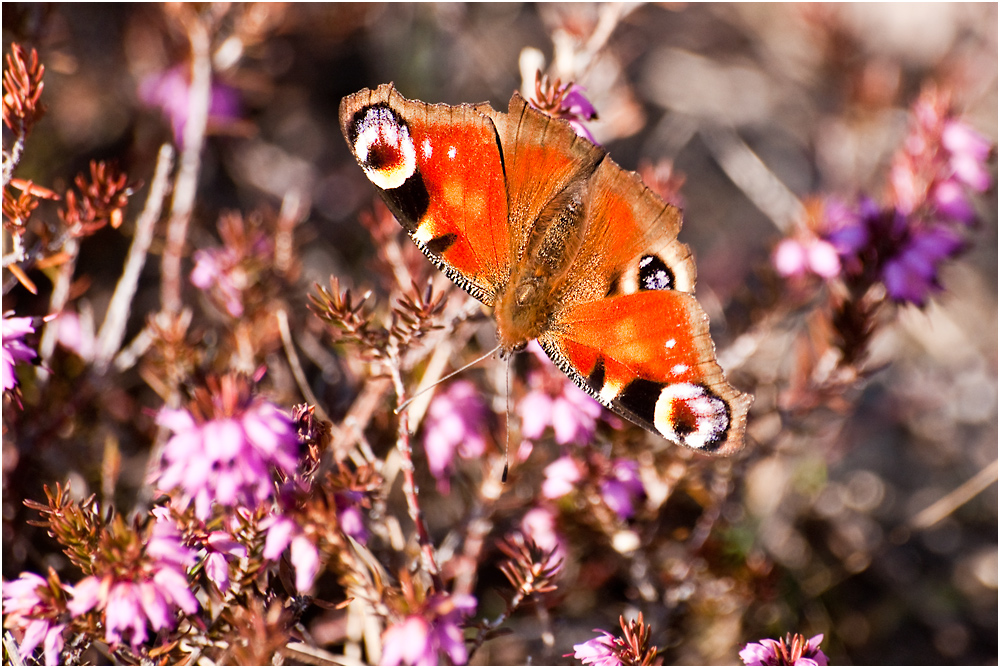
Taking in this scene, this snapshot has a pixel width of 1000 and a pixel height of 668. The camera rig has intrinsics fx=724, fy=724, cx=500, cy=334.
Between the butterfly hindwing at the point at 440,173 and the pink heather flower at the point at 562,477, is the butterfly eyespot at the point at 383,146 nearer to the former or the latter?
the butterfly hindwing at the point at 440,173

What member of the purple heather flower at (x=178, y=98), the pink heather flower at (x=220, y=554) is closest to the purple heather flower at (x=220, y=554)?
the pink heather flower at (x=220, y=554)

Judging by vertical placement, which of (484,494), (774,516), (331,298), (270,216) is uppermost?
(270,216)

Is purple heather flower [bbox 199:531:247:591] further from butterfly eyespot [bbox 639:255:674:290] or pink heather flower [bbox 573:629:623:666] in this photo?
butterfly eyespot [bbox 639:255:674:290]

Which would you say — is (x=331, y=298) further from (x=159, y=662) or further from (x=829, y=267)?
(x=829, y=267)

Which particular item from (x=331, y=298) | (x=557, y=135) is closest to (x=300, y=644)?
(x=331, y=298)

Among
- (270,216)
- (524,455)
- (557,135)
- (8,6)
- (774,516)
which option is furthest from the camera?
(774,516)

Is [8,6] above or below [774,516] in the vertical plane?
above

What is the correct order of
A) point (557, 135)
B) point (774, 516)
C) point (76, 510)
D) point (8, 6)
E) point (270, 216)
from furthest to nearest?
point (774, 516)
point (270, 216)
point (8, 6)
point (557, 135)
point (76, 510)

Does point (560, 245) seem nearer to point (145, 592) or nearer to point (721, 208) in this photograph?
point (145, 592)
